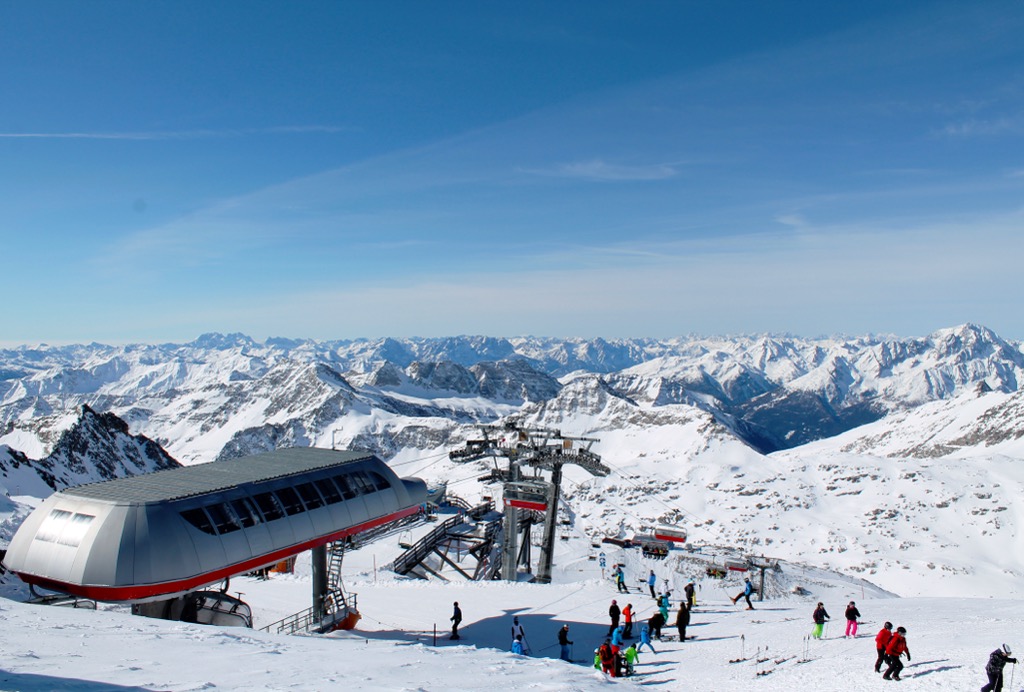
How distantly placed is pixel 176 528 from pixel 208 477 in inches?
219

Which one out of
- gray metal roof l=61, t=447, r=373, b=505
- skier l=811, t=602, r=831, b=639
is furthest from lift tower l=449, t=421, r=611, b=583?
skier l=811, t=602, r=831, b=639

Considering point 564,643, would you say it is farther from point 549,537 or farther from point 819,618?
point 549,537

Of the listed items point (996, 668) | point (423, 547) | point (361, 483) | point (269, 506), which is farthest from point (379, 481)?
point (996, 668)

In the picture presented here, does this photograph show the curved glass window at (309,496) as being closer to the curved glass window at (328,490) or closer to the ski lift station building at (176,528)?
the ski lift station building at (176,528)

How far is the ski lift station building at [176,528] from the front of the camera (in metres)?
23.6

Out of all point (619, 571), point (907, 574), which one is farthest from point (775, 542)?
point (619, 571)

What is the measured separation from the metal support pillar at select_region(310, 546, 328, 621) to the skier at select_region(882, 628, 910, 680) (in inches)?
916

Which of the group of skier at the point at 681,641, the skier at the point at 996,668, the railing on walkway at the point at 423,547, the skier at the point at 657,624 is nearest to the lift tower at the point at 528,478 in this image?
the railing on walkway at the point at 423,547

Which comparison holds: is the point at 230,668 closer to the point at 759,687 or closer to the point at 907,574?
the point at 759,687

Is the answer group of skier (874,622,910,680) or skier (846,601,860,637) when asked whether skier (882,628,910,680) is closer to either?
group of skier (874,622,910,680)

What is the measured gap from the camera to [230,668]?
16734 millimetres

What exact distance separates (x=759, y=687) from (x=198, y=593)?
80.5ft

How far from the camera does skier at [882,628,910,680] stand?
1836 cm

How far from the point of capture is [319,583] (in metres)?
31.2
